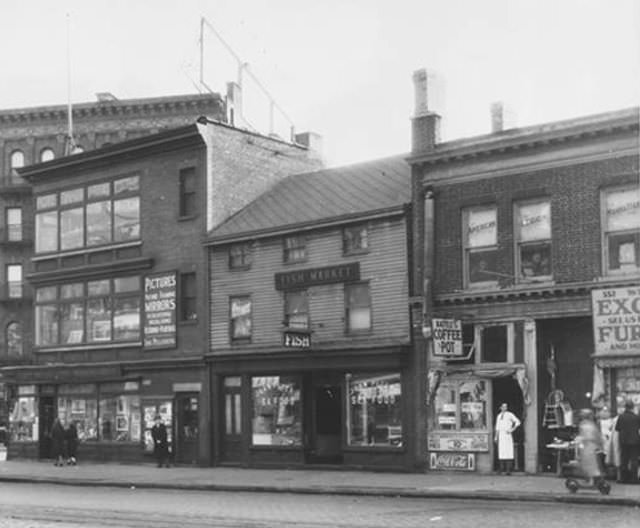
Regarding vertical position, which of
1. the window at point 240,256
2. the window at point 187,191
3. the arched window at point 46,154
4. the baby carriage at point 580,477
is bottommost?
the baby carriage at point 580,477

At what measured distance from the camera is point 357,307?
32781 mm

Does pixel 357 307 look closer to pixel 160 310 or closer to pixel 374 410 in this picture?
pixel 374 410

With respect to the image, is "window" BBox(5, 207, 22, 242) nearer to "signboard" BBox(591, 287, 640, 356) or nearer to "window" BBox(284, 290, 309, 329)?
"window" BBox(284, 290, 309, 329)

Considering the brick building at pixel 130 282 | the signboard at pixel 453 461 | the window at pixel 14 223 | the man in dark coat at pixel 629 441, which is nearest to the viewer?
the man in dark coat at pixel 629 441

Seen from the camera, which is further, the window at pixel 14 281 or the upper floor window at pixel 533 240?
the window at pixel 14 281

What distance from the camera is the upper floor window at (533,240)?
2855 cm

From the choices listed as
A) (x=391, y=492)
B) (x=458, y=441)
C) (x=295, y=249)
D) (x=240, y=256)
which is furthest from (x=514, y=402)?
(x=240, y=256)

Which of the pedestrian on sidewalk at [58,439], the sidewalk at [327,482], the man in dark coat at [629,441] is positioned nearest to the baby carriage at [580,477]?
the sidewalk at [327,482]

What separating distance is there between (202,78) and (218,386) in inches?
487

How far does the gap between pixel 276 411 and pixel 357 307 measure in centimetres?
446

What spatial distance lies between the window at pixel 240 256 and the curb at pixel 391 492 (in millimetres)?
8275

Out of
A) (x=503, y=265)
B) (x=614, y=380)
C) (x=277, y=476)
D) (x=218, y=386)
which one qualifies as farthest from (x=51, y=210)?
(x=614, y=380)

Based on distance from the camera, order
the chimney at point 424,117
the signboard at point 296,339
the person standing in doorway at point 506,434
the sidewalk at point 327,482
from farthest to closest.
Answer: the signboard at point 296,339
the chimney at point 424,117
the person standing in doorway at point 506,434
the sidewalk at point 327,482

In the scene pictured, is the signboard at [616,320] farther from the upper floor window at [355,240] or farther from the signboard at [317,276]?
the signboard at [317,276]
